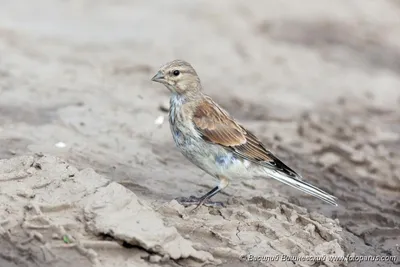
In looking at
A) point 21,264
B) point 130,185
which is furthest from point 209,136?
point 21,264

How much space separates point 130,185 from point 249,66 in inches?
250

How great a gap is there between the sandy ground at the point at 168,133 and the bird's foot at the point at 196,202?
0.36 feet

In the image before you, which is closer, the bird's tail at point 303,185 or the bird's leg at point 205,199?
the bird's leg at point 205,199

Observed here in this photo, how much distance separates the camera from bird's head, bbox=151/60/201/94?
8109 millimetres

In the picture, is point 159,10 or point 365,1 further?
point 365,1

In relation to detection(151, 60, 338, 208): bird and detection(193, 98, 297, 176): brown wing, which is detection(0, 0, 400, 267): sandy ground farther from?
detection(193, 98, 297, 176): brown wing

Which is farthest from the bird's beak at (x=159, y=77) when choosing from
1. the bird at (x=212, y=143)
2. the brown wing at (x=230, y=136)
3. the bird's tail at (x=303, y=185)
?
the bird's tail at (x=303, y=185)

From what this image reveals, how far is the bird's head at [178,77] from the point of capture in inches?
319

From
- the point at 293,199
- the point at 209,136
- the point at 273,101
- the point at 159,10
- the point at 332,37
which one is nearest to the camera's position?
the point at 209,136

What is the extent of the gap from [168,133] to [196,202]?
2.45 metres

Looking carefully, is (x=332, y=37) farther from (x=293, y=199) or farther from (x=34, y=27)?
(x=293, y=199)

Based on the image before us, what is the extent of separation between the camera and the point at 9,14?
13719 millimetres

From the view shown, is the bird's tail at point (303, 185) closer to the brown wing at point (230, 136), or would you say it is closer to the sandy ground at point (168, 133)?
the brown wing at point (230, 136)

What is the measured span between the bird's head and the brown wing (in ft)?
0.69
